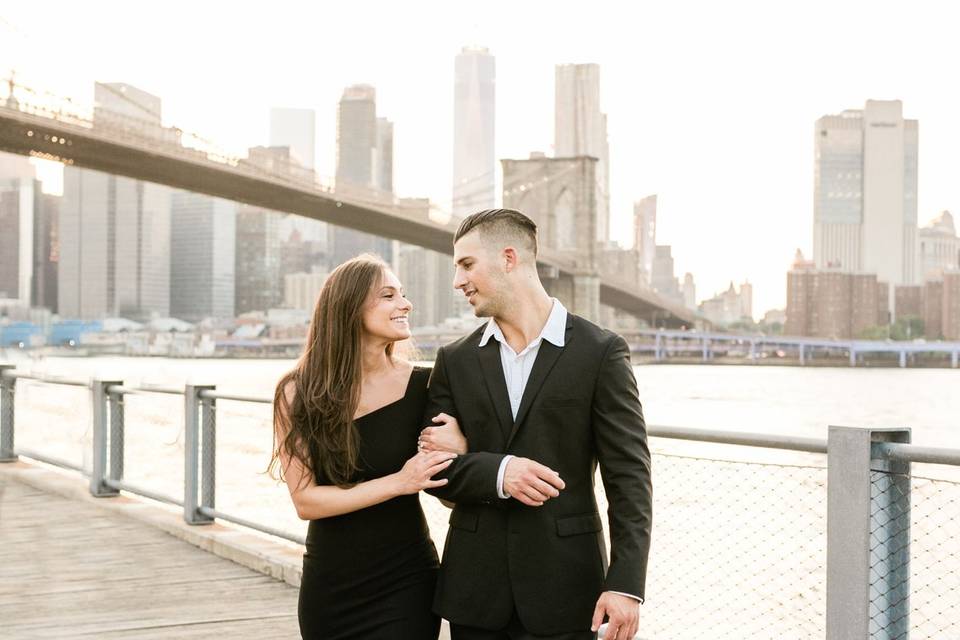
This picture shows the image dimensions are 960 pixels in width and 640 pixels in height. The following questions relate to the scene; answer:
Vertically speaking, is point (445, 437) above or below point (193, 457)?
above

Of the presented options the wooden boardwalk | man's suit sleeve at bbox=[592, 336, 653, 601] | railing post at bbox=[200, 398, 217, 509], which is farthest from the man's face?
railing post at bbox=[200, 398, 217, 509]

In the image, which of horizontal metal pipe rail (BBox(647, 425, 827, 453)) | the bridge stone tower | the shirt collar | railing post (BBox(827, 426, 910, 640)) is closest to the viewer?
the shirt collar

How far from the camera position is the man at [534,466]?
1851 mm

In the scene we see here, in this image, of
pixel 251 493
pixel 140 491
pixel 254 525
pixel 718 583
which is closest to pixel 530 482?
pixel 254 525

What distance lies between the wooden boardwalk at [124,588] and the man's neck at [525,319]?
197 centimetres

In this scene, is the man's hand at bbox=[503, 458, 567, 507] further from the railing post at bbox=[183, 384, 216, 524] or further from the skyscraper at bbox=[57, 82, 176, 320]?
the skyscraper at bbox=[57, 82, 176, 320]

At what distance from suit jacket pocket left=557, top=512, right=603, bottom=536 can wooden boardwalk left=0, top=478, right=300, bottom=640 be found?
194 centimetres

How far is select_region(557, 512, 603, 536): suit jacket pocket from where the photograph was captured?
74.2 inches

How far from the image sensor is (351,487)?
2.11 metres

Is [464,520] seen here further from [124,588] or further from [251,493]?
[251,493]

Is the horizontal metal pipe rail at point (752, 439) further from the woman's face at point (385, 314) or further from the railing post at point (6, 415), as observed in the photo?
the railing post at point (6, 415)

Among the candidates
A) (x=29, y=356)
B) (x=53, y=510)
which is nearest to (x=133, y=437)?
(x=53, y=510)

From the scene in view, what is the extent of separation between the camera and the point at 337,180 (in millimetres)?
29656

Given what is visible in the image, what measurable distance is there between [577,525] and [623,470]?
12 centimetres
